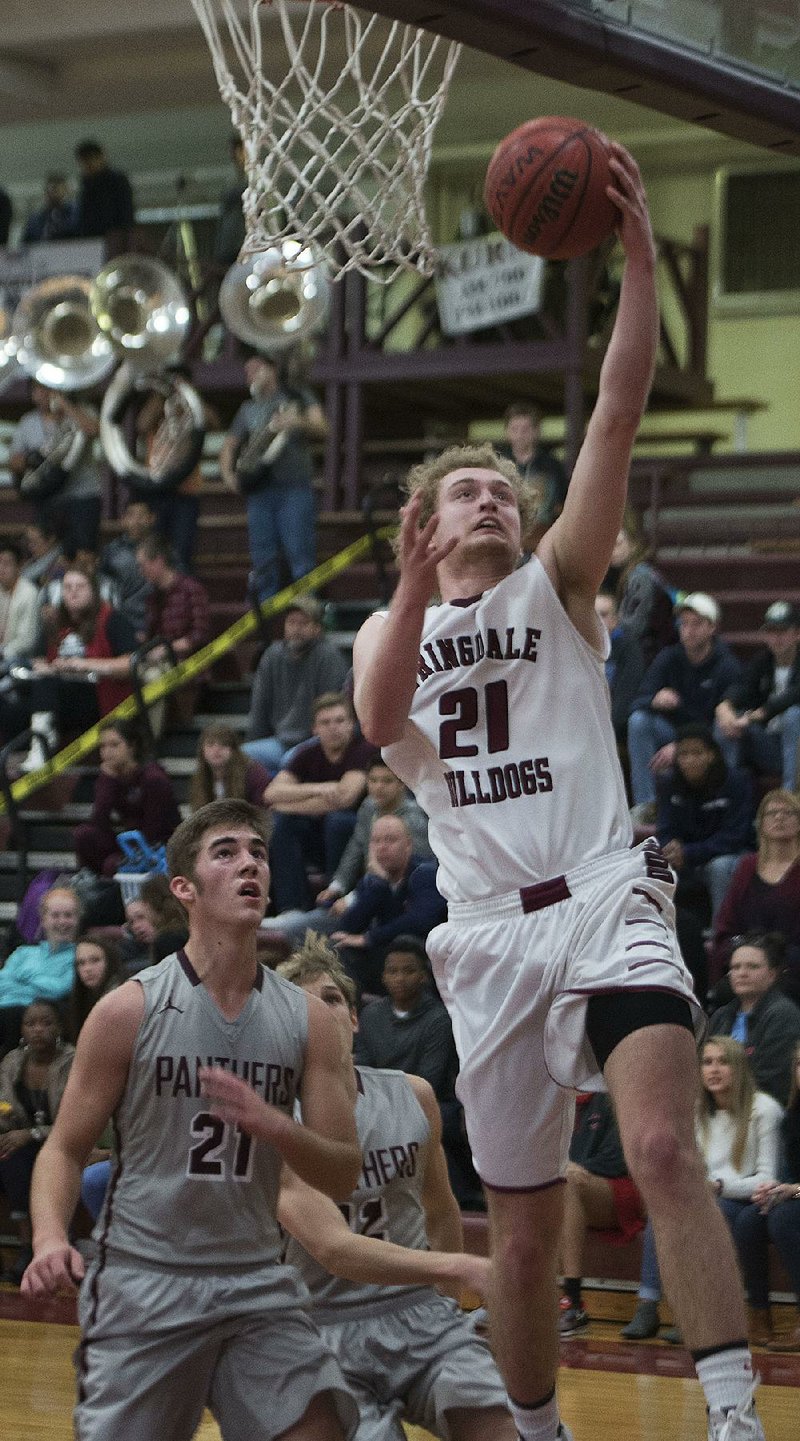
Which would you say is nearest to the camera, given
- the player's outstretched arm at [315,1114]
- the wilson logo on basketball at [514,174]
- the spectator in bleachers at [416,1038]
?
the player's outstretched arm at [315,1114]

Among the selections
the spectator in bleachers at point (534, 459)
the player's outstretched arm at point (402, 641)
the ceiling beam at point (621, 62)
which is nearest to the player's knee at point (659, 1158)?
the player's outstretched arm at point (402, 641)

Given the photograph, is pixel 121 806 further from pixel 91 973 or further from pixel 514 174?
pixel 514 174

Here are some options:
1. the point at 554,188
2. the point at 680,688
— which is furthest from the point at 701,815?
the point at 554,188

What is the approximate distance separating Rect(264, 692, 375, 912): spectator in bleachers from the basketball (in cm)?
588

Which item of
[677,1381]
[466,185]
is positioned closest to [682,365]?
[466,185]

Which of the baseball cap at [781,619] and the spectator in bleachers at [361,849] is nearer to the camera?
the spectator in bleachers at [361,849]

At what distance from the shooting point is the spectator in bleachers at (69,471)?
14.8 metres

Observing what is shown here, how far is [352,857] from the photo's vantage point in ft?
32.9

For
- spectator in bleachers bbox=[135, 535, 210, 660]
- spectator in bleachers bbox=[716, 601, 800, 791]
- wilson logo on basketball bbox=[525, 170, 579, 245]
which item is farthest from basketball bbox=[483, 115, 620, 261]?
spectator in bleachers bbox=[135, 535, 210, 660]

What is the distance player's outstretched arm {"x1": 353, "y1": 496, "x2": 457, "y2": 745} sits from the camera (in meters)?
4.16

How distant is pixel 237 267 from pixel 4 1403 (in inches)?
369

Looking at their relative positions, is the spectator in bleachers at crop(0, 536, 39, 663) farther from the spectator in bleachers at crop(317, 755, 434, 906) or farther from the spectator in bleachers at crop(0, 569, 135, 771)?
the spectator in bleachers at crop(317, 755, 434, 906)

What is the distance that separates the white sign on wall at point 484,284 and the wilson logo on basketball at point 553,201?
414 inches

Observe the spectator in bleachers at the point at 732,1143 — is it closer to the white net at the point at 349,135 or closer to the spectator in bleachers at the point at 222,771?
the white net at the point at 349,135
